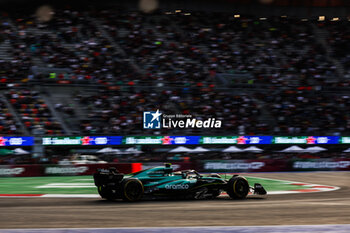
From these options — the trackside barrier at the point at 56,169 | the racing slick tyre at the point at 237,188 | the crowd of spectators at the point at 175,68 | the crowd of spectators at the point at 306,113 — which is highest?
the crowd of spectators at the point at 175,68

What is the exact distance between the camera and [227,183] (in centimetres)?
1365

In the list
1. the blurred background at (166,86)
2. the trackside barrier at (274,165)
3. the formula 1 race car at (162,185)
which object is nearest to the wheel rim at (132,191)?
the formula 1 race car at (162,185)

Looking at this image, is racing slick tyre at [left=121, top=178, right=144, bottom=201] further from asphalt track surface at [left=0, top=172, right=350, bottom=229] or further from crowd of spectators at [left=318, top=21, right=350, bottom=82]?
crowd of spectators at [left=318, top=21, right=350, bottom=82]

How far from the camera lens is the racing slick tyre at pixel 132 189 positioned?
41.5 feet

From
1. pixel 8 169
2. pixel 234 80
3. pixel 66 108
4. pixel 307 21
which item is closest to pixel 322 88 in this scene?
pixel 234 80

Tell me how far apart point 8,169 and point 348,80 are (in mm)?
28756

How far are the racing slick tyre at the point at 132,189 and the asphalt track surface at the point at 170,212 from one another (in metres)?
0.34

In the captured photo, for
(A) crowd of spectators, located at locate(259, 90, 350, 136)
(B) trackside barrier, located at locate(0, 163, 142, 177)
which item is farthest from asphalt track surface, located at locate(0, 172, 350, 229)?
(A) crowd of spectators, located at locate(259, 90, 350, 136)

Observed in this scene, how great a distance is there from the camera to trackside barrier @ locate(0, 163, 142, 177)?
2409 cm

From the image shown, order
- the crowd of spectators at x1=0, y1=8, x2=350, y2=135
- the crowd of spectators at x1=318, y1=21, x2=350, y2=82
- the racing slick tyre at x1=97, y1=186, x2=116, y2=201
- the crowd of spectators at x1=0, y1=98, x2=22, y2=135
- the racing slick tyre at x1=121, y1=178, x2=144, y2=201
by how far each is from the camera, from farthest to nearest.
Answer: the crowd of spectators at x1=318, y1=21, x2=350, y2=82 < the crowd of spectators at x1=0, y1=8, x2=350, y2=135 < the crowd of spectators at x1=0, y1=98, x2=22, y2=135 < the racing slick tyre at x1=97, y1=186, x2=116, y2=201 < the racing slick tyre at x1=121, y1=178, x2=144, y2=201

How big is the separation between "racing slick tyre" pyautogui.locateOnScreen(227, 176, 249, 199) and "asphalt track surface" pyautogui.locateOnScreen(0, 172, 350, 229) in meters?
0.33

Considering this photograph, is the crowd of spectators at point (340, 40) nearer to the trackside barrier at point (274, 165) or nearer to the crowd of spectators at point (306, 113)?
the crowd of spectators at point (306, 113)

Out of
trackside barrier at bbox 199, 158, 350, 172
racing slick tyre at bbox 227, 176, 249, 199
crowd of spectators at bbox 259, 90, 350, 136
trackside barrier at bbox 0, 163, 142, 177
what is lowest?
trackside barrier at bbox 199, 158, 350, 172

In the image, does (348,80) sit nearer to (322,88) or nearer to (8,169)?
(322,88)
